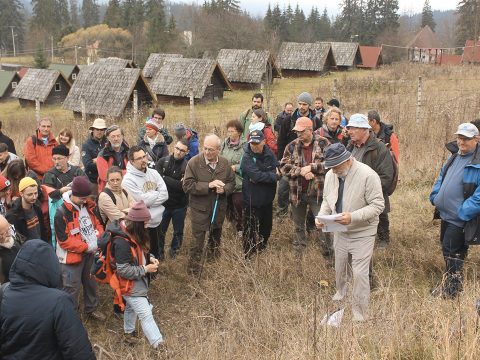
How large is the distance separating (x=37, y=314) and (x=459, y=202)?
3886 millimetres

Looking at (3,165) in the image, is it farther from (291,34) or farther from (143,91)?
(291,34)

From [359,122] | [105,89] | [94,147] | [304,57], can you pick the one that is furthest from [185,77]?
[359,122]

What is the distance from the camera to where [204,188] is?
559 centimetres

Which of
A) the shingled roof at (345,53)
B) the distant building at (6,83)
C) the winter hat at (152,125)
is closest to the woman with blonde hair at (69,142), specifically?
the winter hat at (152,125)

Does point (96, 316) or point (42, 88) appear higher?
point (42, 88)

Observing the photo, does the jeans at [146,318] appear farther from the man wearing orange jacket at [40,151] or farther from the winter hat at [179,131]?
the man wearing orange jacket at [40,151]

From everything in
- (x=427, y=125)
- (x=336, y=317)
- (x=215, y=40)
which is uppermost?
(x=215, y=40)

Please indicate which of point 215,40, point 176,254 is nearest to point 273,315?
point 176,254

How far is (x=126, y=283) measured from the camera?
14.0 ft

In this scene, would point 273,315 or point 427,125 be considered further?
point 427,125

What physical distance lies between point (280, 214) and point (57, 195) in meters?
3.39

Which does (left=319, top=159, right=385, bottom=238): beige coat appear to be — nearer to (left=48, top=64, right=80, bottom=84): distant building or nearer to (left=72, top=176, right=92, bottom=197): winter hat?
(left=72, top=176, right=92, bottom=197): winter hat

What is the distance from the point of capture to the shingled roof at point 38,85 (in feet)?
107

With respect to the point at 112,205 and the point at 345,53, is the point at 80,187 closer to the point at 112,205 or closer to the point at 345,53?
the point at 112,205
